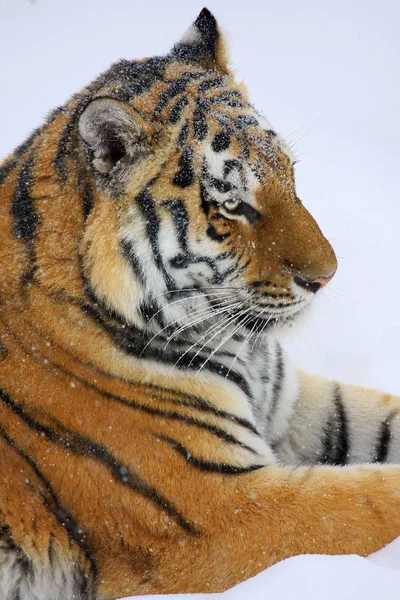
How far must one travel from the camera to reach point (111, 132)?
1962 millimetres

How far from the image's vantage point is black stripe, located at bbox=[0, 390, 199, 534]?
2041 millimetres

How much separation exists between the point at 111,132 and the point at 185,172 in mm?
219

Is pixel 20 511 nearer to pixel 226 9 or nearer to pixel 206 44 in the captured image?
pixel 206 44

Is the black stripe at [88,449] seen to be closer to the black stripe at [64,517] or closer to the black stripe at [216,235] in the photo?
the black stripe at [64,517]

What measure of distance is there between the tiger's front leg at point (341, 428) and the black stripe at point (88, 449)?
72 centimetres

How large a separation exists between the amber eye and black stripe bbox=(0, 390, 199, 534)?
2.40 ft

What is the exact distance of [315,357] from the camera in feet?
10.9

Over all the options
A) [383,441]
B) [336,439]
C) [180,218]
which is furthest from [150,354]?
[383,441]

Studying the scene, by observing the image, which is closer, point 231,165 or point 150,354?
point 231,165

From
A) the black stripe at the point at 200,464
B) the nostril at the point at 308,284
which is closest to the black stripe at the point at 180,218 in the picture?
the nostril at the point at 308,284

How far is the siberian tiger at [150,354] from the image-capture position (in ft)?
6.60

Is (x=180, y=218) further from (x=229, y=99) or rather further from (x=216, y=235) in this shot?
(x=229, y=99)

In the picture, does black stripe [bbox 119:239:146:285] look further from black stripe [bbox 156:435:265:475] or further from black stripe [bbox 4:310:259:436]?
black stripe [bbox 156:435:265:475]

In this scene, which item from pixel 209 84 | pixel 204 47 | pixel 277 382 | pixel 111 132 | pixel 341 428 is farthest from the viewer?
pixel 341 428
